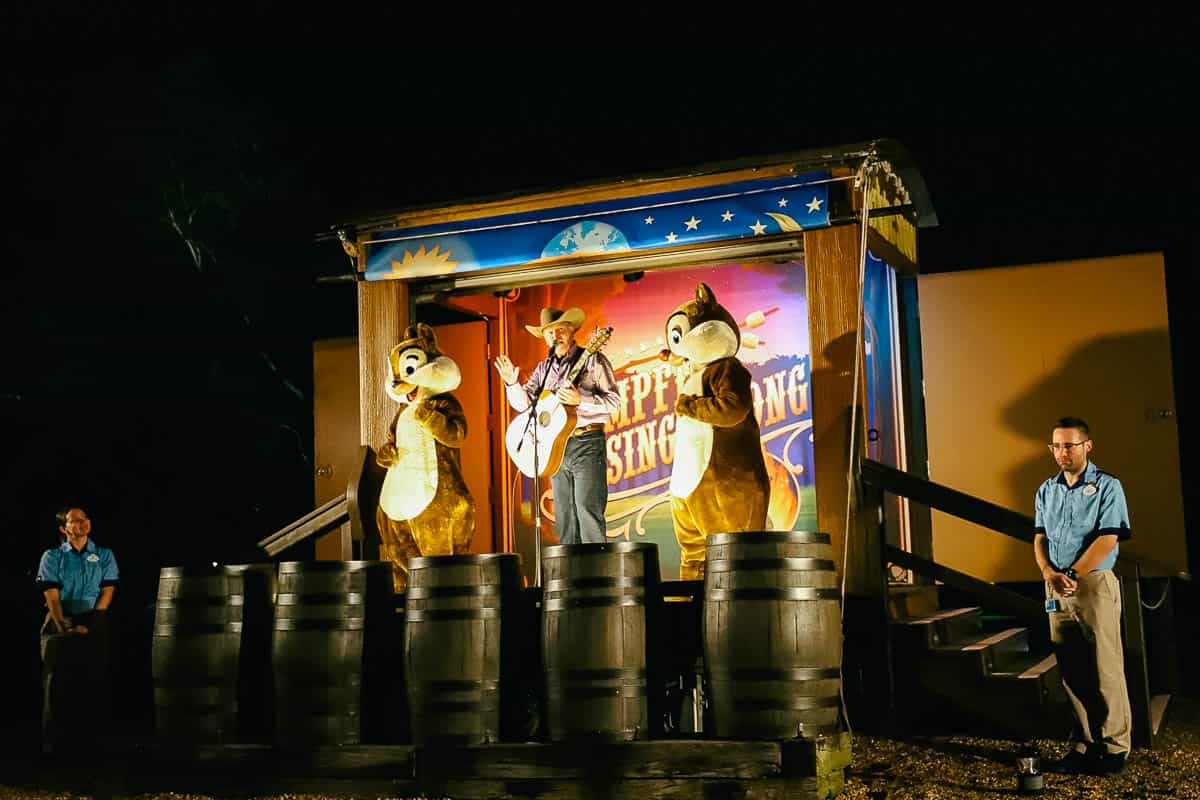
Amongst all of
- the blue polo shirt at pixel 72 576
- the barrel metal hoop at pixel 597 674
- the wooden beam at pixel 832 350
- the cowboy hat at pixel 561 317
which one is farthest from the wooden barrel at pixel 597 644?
the blue polo shirt at pixel 72 576

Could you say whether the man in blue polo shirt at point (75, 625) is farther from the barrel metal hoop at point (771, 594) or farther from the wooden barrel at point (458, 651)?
the barrel metal hoop at point (771, 594)

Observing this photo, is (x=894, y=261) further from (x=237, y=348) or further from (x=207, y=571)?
(x=237, y=348)

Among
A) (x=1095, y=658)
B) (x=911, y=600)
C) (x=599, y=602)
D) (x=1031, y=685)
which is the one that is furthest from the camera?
A: (x=911, y=600)

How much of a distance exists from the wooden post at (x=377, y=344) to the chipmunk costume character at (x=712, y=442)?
1850mm

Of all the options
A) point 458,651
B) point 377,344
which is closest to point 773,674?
point 458,651

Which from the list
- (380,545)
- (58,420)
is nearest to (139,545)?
(58,420)

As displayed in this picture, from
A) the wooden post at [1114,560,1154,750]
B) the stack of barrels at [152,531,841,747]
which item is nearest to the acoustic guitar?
the stack of barrels at [152,531,841,747]

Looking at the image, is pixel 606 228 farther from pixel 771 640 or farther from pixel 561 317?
pixel 771 640

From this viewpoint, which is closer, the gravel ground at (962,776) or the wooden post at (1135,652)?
the gravel ground at (962,776)

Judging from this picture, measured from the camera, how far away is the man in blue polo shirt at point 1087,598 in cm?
562

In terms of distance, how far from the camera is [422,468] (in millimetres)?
7941

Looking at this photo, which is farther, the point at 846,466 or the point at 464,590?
the point at 846,466

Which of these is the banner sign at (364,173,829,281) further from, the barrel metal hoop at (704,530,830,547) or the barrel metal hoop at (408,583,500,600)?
the barrel metal hoop at (408,583,500,600)

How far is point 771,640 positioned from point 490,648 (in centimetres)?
123
